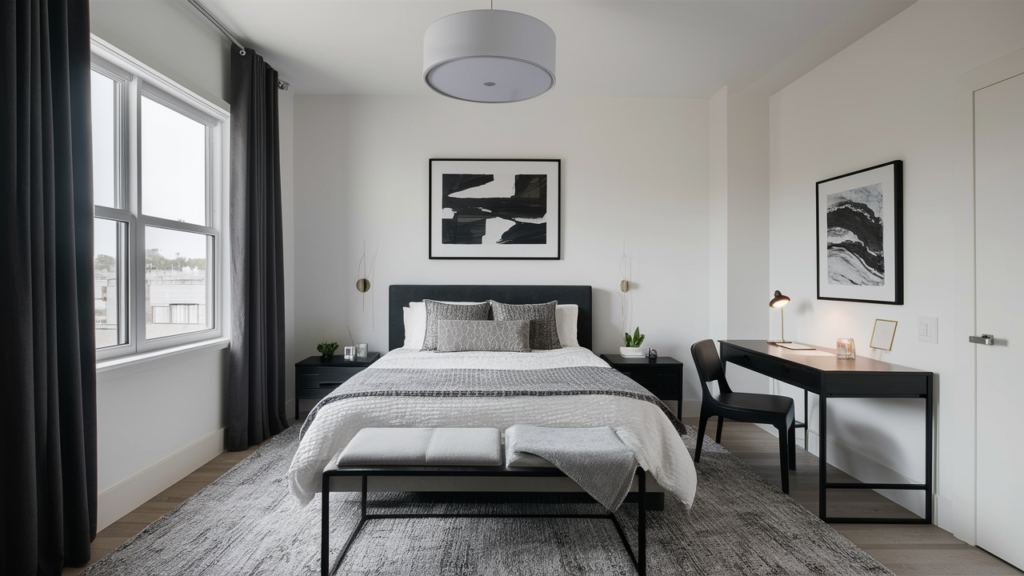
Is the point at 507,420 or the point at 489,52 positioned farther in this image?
the point at 507,420

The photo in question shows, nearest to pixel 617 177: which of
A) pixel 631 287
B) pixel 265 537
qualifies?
pixel 631 287

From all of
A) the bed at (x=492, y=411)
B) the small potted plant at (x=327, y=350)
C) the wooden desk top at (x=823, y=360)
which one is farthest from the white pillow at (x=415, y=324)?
the wooden desk top at (x=823, y=360)

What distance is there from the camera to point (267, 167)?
3.63m

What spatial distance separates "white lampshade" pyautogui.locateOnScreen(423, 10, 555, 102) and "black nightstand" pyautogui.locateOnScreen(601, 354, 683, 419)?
7.56ft

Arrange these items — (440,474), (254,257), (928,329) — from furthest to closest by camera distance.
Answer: (254,257)
(928,329)
(440,474)

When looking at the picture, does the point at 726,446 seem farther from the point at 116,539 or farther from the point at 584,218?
the point at 116,539

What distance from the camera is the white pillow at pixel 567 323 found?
13.2 ft

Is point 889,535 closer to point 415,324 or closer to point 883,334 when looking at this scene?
point 883,334

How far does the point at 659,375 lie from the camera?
393 cm

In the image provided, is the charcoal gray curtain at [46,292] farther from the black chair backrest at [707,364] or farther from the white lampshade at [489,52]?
the black chair backrest at [707,364]

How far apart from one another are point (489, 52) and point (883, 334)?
262cm

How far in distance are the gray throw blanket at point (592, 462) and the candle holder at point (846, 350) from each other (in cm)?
169

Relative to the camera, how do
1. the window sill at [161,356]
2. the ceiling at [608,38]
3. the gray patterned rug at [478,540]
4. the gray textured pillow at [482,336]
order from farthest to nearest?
the gray textured pillow at [482,336], the ceiling at [608,38], the window sill at [161,356], the gray patterned rug at [478,540]

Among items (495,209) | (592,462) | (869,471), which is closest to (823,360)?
(869,471)
